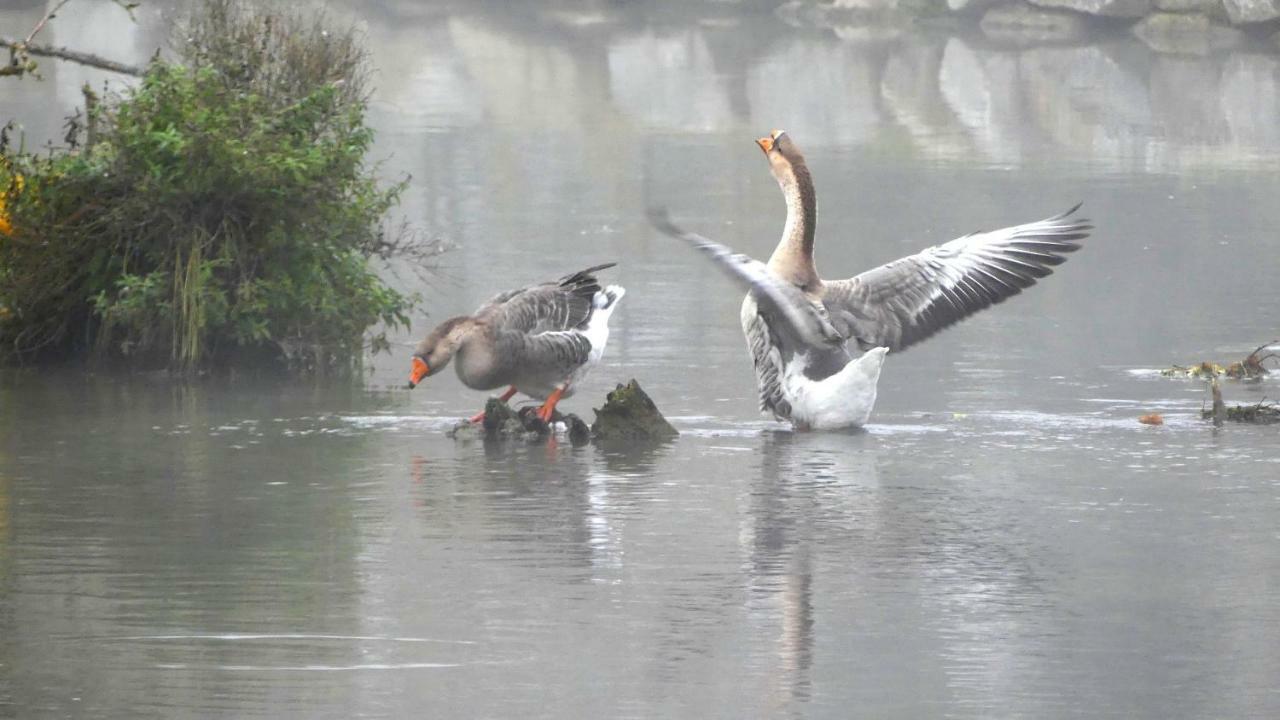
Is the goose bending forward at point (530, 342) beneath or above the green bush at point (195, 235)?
beneath

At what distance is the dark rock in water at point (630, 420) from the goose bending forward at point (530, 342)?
299mm

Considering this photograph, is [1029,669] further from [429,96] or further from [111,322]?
[429,96]

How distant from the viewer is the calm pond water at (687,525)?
23.0ft

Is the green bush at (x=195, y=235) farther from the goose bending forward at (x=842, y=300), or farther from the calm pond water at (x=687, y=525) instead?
the goose bending forward at (x=842, y=300)

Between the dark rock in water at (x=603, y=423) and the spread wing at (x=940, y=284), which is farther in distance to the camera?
the spread wing at (x=940, y=284)

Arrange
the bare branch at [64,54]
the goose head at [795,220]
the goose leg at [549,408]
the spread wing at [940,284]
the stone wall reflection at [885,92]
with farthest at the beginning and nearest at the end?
the stone wall reflection at [885,92] → the spread wing at [940,284] → the goose head at [795,220] → the bare branch at [64,54] → the goose leg at [549,408]

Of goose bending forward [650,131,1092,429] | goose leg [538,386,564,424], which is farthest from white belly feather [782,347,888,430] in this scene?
goose leg [538,386,564,424]

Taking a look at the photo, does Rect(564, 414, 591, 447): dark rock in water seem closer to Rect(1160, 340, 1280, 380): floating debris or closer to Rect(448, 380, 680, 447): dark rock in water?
Rect(448, 380, 680, 447): dark rock in water

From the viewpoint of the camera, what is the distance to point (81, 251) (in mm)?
12664

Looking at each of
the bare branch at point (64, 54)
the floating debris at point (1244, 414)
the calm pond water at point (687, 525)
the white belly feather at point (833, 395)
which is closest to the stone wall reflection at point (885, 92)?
the calm pond water at point (687, 525)

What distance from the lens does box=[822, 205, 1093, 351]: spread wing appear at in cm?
1170

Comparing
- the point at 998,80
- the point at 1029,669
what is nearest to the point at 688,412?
the point at 1029,669

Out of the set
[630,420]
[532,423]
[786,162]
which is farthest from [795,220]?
[532,423]

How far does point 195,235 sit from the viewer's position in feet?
40.8
